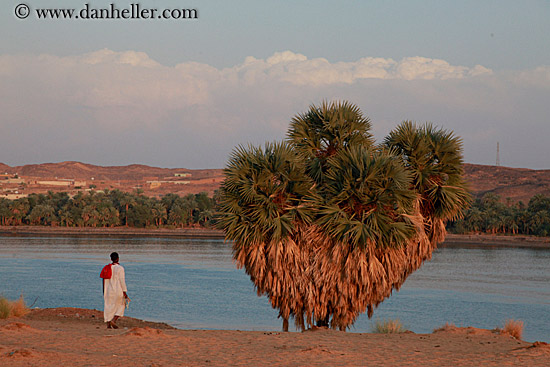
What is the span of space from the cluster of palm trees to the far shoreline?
62796mm

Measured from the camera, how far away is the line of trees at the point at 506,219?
87.6 m

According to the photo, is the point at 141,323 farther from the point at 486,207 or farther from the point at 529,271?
the point at 486,207

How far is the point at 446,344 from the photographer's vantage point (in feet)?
41.7

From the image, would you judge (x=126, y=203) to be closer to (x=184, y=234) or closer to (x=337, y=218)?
(x=184, y=234)

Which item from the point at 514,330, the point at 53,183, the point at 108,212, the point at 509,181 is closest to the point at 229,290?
the point at 514,330

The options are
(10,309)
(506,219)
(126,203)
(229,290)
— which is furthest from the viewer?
(126,203)

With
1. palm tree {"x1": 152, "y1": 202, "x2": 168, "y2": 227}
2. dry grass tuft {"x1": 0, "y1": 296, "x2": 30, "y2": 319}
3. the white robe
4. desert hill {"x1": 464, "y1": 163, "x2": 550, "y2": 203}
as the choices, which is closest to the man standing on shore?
the white robe

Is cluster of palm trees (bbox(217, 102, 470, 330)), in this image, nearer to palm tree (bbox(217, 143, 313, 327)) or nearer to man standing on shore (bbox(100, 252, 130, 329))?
palm tree (bbox(217, 143, 313, 327))

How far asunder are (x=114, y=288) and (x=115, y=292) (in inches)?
3.8

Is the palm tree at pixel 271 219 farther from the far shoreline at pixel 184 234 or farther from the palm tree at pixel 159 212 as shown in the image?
the palm tree at pixel 159 212

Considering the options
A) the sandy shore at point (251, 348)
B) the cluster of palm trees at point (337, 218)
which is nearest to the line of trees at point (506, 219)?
the cluster of palm trees at point (337, 218)

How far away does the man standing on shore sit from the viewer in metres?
13.2

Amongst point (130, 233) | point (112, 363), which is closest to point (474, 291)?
point (112, 363)

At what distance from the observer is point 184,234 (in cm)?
10031
